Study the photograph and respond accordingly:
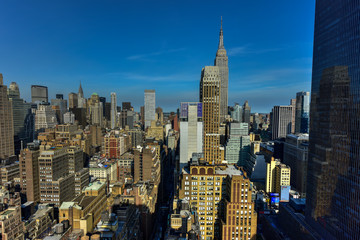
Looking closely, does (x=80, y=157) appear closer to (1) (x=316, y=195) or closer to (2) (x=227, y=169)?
(2) (x=227, y=169)

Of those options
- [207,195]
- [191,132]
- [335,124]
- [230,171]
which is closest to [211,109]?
[191,132]

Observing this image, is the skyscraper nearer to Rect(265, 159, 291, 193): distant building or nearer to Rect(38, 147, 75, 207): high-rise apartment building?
Rect(265, 159, 291, 193): distant building

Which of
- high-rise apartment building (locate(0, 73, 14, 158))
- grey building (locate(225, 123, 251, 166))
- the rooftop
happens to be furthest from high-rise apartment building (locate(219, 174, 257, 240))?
high-rise apartment building (locate(0, 73, 14, 158))

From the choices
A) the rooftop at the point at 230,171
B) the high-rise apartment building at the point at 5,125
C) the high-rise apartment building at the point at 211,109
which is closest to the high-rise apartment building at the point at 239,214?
the rooftop at the point at 230,171

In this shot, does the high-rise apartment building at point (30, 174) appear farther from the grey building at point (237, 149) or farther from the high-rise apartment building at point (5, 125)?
the grey building at point (237, 149)

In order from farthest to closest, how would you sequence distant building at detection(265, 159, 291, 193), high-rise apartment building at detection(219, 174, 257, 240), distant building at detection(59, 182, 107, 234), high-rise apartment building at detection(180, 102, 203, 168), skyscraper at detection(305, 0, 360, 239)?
distant building at detection(265, 159, 291, 193) < high-rise apartment building at detection(180, 102, 203, 168) < high-rise apartment building at detection(219, 174, 257, 240) < distant building at detection(59, 182, 107, 234) < skyscraper at detection(305, 0, 360, 239)

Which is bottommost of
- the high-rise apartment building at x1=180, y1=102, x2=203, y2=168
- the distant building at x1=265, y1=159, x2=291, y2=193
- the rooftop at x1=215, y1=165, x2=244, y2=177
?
the distant building at x1=265, y1=159, x2=291, y2=193
